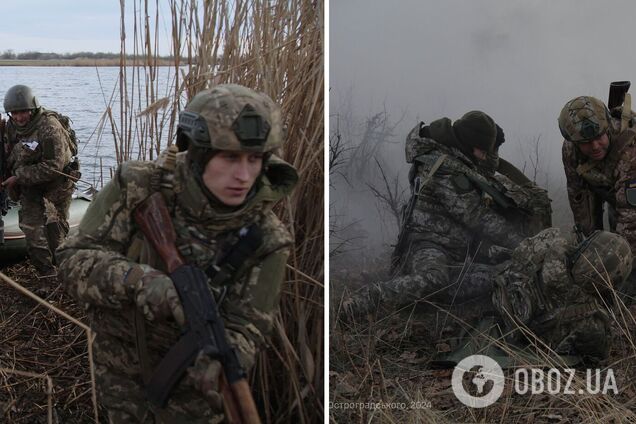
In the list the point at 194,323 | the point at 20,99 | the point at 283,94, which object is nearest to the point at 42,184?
the point at 20,99

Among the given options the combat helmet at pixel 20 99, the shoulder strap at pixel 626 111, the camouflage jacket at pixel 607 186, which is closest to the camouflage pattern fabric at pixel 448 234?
the camouflage jacket at pixel 607 186

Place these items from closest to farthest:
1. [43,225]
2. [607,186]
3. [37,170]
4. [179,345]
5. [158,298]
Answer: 1. [158,298]
2. [179,345]
3. [607,186]
4. [37,170]
5. [43,225]

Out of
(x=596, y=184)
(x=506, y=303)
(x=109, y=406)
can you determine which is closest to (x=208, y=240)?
(x=109, y=406)

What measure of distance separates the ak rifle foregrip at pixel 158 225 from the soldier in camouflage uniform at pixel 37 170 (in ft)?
12.3

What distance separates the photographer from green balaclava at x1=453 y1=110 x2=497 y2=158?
3.70 meters

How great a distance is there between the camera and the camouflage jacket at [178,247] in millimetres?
2611

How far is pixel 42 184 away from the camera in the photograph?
6.52 m

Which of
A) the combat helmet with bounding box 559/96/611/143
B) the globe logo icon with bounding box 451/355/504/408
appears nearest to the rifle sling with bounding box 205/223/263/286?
the globe logo icon with bounding box 451/355/504/408

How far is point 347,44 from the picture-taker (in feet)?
11.8

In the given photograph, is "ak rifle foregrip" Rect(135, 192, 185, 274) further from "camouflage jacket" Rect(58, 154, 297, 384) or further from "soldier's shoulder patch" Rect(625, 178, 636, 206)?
"soldier's shoulder patch" Rect(625, 178, 636, 206)

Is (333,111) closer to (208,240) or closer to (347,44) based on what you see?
(347,44)

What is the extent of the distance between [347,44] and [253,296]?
51.7 inches

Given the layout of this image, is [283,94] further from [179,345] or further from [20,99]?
[20,99]

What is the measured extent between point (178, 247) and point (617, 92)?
2.02m
